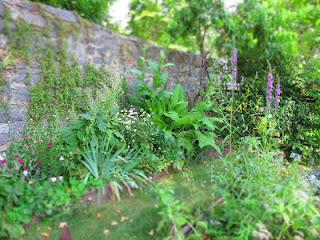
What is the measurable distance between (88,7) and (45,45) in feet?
5.23

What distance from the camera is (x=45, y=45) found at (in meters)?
4.53

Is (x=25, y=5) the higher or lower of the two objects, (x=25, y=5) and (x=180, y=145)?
the higher

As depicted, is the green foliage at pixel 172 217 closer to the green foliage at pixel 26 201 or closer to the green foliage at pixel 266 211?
the green foliage at pixel 266 211

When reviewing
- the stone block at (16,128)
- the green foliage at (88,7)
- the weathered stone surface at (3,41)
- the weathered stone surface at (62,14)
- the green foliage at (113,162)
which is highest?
the green foliage at (88,7)

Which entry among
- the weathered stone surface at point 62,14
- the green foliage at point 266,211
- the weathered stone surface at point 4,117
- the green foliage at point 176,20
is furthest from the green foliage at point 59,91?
the green foliage at point 176,20

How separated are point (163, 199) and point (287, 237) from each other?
1.01 metres

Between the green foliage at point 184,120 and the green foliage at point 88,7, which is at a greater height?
the green foliage at point 88,7

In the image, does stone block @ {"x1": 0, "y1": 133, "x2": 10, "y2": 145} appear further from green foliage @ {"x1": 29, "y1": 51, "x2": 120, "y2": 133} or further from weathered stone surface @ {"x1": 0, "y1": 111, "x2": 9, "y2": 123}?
green foliage @ {"x1": 29, "y1": 51, "x2": 120, "y2": 133}

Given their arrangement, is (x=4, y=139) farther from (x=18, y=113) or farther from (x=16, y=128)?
(x=18, y=113)

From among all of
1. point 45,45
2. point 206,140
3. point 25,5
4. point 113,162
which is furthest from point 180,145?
point 25,5

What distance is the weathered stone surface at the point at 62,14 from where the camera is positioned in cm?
470

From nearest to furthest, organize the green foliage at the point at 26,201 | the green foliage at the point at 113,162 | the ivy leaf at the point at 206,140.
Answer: the green foliage at the point at 26,201 → the green foliage at the point at 113,162 → the ivy leaf at the point at 206,140

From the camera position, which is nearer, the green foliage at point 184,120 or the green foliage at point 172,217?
the green foliage at point 172,217

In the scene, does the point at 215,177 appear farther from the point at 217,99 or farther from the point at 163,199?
the point at 217,99
